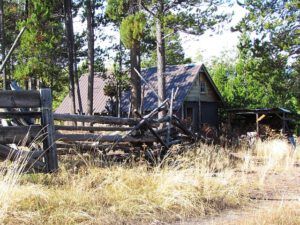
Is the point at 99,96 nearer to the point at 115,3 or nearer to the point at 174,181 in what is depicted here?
the point at 115,3

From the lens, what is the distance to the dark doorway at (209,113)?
31.9m

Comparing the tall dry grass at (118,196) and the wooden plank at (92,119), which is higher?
the wooden plank at (92,119)

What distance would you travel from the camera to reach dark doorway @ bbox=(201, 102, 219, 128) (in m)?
31.9

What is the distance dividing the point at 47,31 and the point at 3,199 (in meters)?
18.3

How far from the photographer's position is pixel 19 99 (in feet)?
24.6

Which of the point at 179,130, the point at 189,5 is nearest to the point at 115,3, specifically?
the point at 189,5

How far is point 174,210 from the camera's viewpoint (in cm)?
667

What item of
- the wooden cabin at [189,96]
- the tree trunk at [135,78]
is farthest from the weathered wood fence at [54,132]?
the wooden cabin at [189,96]

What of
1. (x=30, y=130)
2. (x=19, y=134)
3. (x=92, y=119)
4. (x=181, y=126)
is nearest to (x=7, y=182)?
(x=19, y=134)

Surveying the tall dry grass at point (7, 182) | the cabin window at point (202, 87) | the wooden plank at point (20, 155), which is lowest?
the tall dry grass at point (7, 182)

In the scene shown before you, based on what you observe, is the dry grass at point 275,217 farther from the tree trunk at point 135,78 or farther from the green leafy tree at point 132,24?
the tree trunk at point 135,78

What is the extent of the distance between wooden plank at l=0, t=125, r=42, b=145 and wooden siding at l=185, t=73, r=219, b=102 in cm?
2293

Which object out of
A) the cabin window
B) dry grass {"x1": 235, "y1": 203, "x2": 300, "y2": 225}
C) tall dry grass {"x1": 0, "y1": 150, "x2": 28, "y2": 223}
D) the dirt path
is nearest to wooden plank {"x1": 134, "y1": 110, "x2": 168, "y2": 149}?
the dirt path

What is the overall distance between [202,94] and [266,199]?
2406 cm
